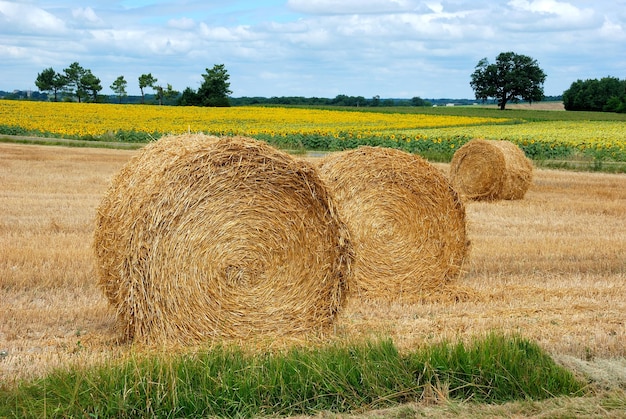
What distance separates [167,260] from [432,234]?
3.84 meters

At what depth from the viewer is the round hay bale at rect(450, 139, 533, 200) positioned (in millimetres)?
17438

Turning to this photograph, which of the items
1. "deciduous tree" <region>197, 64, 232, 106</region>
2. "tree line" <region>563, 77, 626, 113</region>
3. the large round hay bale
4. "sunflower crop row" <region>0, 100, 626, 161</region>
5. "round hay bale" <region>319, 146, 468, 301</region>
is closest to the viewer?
the large round hay bale

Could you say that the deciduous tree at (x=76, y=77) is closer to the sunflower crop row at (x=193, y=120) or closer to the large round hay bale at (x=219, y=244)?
the sunflower crop row at (x=193, y=120)

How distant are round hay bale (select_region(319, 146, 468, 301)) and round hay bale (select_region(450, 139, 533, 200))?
26.0ft

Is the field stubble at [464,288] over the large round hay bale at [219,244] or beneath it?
beneath

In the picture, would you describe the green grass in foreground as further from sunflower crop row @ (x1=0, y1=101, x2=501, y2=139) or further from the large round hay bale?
sunflower crop row @ (x1=0, y1=101, x2=501, y2=139)

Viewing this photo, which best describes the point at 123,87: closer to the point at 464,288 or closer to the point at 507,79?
the point at 507,79

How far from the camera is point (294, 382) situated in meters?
5.11

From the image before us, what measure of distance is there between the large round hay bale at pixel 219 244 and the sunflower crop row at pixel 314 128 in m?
15.8

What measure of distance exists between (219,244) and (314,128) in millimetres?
34509

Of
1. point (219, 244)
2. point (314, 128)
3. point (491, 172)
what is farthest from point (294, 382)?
point (314, 128)

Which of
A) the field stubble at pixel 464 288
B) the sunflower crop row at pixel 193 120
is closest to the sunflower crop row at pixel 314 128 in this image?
the sunflower crop row at pixel 193 120

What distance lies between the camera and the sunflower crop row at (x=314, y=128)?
30031 millimetres

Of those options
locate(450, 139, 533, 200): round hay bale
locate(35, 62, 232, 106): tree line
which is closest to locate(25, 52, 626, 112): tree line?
locate(35, 62, 232, 106): tree line
